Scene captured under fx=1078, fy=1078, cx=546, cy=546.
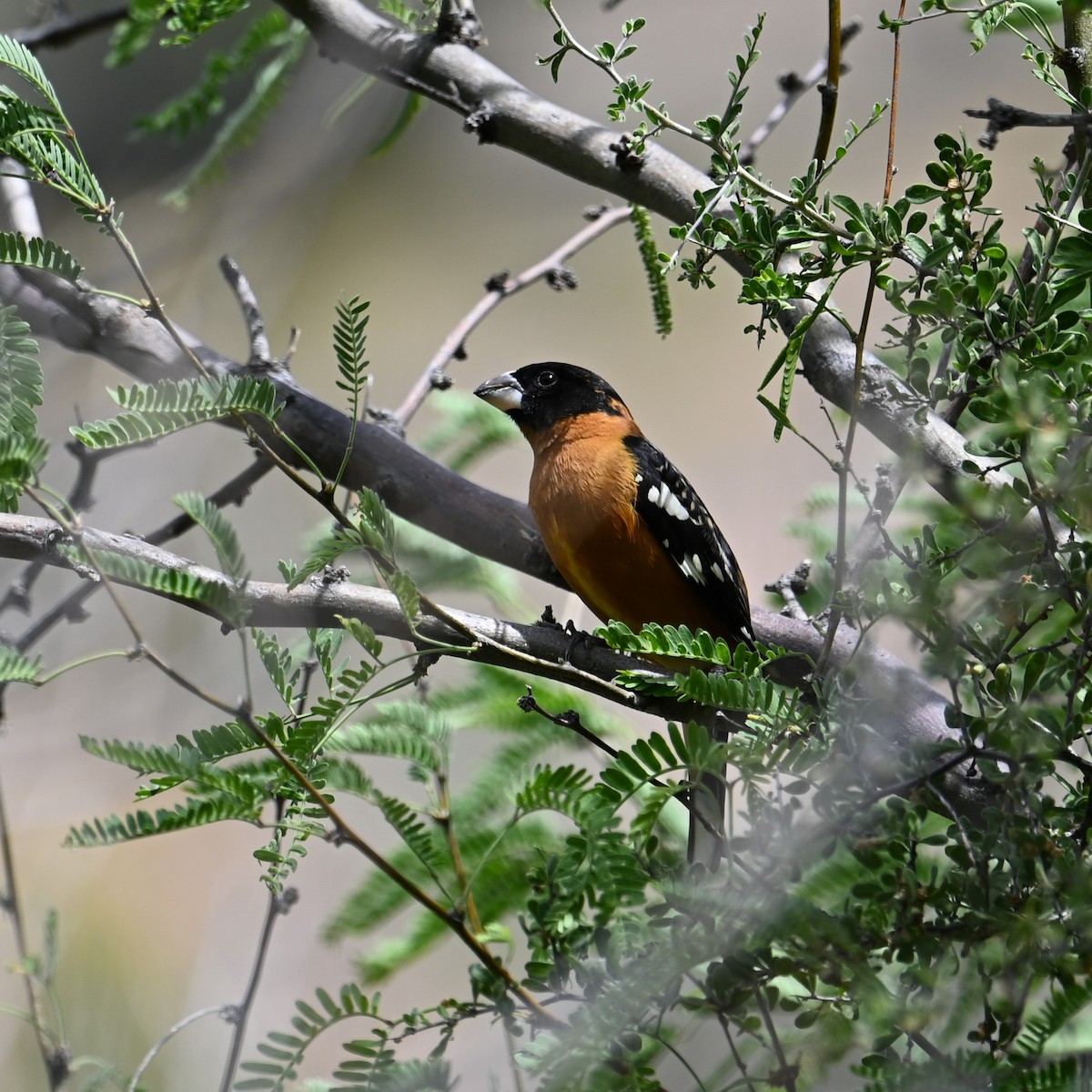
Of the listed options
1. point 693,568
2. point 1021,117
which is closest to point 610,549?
point 693,568

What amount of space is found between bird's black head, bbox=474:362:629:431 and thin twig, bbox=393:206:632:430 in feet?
1.66

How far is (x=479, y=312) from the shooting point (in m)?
3.11

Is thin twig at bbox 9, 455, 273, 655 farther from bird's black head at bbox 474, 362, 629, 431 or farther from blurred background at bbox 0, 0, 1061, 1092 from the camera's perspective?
blurred background at bbox 0, 0, 1061, 1092

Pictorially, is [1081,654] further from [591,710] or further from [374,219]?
[374,219]

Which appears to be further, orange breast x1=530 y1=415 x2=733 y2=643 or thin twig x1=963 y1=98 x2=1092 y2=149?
orange breast x1=530 y1=415 x2=733 y2=643

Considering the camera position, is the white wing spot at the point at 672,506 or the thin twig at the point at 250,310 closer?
the thin twig at the point at 250,310

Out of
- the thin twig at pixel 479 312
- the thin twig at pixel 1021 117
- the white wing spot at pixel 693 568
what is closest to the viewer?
the thin twig at pixel 1021 117

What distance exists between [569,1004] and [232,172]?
5.80 m

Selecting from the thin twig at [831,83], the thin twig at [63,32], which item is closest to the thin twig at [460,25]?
the thin twig at [831,83]

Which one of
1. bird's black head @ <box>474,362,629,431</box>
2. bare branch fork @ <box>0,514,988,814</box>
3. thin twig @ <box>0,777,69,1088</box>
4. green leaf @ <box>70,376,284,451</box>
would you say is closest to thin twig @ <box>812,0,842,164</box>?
bare branch fork @ <box>0,514,988,814</box>

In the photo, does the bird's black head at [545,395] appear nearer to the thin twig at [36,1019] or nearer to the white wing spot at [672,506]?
the white wing spot at [672,506]

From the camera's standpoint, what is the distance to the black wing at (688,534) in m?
3.07

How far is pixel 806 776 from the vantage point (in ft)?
4.34

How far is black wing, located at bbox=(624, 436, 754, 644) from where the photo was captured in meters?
3.07
